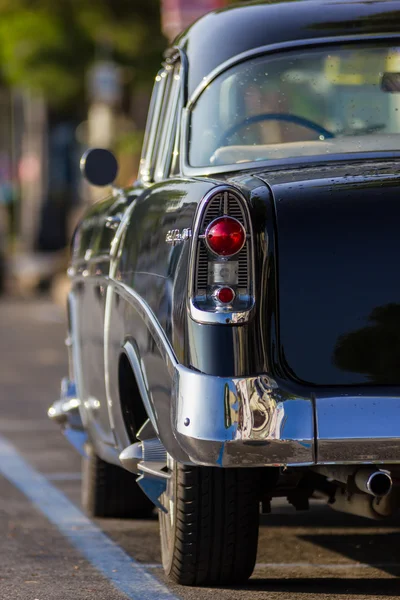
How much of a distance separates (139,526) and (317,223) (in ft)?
8.67

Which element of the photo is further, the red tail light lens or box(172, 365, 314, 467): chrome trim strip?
the red tail light lens

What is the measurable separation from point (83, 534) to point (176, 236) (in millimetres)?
2131

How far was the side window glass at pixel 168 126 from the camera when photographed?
628cm

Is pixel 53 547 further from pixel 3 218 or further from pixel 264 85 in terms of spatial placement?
pixel 3 218

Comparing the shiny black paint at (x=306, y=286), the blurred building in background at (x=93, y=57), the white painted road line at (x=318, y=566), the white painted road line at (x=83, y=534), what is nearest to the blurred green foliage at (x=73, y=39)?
the blurred building in background at (x=93, y=57)

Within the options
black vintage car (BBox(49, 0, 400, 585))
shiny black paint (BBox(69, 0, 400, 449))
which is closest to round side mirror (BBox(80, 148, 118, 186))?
black vintage car (BBox(49, 0, 400, 585))

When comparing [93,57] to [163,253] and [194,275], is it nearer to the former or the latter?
[163,253]

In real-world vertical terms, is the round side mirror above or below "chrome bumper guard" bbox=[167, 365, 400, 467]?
above

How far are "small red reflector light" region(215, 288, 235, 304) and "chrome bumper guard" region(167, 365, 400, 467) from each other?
0.82 ft

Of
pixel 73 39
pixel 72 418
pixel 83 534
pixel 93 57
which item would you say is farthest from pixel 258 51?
pixel 93 57

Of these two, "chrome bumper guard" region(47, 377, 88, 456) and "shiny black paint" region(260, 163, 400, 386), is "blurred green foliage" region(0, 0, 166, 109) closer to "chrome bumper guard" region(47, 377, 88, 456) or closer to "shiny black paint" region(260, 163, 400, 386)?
"chrome bumper guard" region(47, 377, 88, 456)

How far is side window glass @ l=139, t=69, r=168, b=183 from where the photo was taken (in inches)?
265

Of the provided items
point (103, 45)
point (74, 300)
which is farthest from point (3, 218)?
point (74, 300)

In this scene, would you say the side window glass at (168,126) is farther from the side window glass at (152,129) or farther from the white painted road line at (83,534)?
the white painted road line at (83,534)
